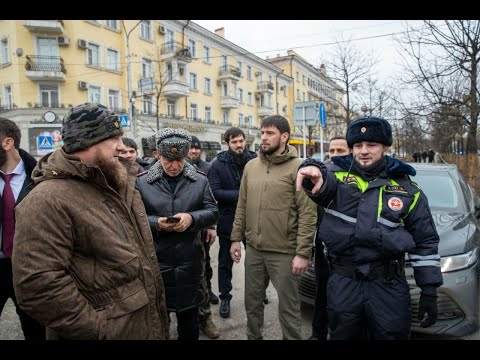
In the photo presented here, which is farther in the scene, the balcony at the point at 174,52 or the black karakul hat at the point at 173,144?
A: the balcony at the point at 174,52

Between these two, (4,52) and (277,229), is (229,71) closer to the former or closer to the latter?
(4,52)

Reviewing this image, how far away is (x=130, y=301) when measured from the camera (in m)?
1.67

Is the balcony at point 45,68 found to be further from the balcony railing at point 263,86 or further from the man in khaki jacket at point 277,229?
the balcony railing at point 263,86

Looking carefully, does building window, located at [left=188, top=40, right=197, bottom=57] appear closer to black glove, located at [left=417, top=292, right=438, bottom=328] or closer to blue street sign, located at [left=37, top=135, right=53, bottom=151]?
blue street sign, located at [left=37, top=135, right=53, bottom=151]

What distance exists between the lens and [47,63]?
21.7 meters

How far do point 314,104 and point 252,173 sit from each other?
6.47m

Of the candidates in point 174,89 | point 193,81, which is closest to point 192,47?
point 193,81

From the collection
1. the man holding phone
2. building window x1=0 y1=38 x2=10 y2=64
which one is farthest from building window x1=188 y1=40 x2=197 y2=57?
the man holding phone

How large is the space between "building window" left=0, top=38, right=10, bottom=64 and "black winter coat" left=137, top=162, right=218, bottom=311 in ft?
82.1

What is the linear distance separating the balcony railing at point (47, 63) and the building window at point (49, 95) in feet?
3.85

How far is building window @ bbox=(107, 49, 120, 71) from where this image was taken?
24.2 m

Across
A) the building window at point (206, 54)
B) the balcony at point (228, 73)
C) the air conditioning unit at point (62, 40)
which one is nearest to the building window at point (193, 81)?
the building window at point (206, 54)

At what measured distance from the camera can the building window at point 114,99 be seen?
24.2 meters

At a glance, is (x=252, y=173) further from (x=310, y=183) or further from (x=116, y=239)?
(x=116, y=239)
